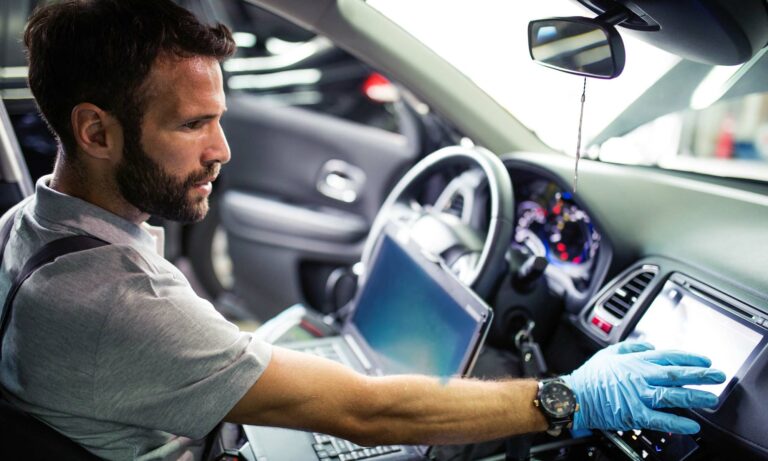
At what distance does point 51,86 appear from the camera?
127 cm

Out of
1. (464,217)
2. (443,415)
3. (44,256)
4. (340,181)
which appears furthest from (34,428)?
(340,181)

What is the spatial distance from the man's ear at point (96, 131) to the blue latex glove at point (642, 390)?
1.05 m

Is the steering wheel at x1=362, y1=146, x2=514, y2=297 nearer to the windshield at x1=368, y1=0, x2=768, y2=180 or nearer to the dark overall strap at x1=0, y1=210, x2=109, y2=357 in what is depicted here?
the windshield at x1=368, y1=0, x2=768, y2=180

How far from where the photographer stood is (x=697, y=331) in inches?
53.4

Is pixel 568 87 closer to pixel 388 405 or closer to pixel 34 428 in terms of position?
pixel 388 405

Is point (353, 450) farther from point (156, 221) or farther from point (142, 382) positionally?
point (156, 221)

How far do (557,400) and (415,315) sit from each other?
55 centimetres

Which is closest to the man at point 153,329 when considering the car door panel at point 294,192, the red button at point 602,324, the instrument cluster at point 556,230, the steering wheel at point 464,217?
the red button at point 602,324

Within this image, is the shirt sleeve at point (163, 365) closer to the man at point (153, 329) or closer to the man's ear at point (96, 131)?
the man at point (153, 329)

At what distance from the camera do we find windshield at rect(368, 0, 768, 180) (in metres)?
1.80

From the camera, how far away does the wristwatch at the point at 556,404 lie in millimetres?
1288

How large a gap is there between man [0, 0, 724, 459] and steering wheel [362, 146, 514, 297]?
0.41 meters

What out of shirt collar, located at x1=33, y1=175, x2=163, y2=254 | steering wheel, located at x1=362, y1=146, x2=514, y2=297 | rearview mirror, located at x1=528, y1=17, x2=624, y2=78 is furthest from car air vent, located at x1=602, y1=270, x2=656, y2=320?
shirt collar, located at x1=33, y1=175, x2=163, y2=254

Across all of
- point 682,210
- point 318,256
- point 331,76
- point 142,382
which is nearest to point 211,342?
point 142,382
